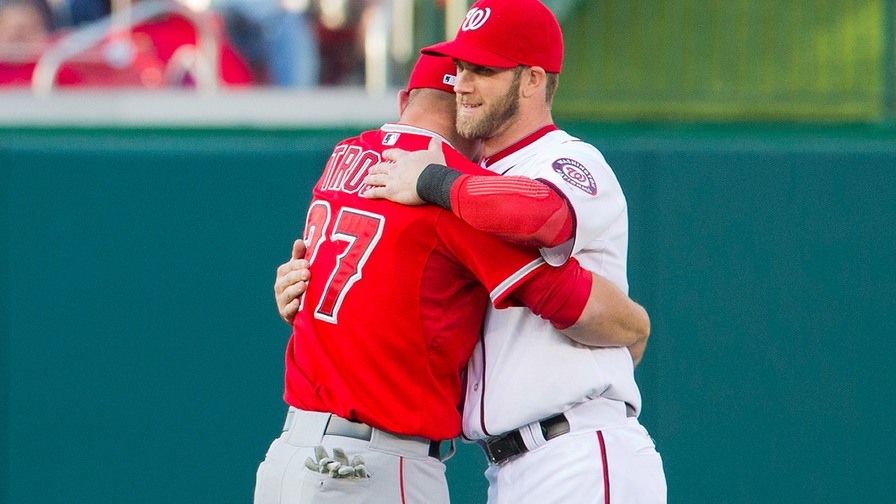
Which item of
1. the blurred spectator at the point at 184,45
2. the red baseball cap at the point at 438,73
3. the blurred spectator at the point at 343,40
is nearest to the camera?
the red baseball cap at the point at 438,73

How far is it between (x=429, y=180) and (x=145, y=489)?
2.11 m

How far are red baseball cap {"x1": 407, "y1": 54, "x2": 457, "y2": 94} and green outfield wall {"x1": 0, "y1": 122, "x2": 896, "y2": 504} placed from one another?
4.47 feet

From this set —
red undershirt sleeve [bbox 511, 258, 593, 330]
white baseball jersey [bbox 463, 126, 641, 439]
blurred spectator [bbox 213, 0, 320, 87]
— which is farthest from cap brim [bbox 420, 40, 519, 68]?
blurred spectator [bbox 213, 0, 320, 87]

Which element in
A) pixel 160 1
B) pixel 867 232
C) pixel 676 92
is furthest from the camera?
pixel 676 92

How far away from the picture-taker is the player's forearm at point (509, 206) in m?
2.36

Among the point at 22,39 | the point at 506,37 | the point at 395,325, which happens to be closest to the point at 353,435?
the point at 395,325

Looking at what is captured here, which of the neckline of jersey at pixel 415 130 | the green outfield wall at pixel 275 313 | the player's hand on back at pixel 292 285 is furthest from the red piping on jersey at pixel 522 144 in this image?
the green outfield wall at pixel 275 313

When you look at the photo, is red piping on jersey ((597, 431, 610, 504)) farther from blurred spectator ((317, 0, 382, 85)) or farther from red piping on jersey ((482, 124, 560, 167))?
blurred spectator ((317, 0, 382, 85))

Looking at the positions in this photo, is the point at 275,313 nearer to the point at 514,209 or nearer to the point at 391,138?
the point at 391,138

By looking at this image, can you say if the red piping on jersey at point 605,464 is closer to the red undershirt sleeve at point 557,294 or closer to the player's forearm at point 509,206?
the red undershirt sleeve at point 557,294

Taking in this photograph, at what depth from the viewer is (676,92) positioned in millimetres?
5754

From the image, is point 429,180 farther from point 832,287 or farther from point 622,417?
point 832,287

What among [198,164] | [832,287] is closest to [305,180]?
[198,164]

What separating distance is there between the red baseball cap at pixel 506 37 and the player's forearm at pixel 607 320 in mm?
518
